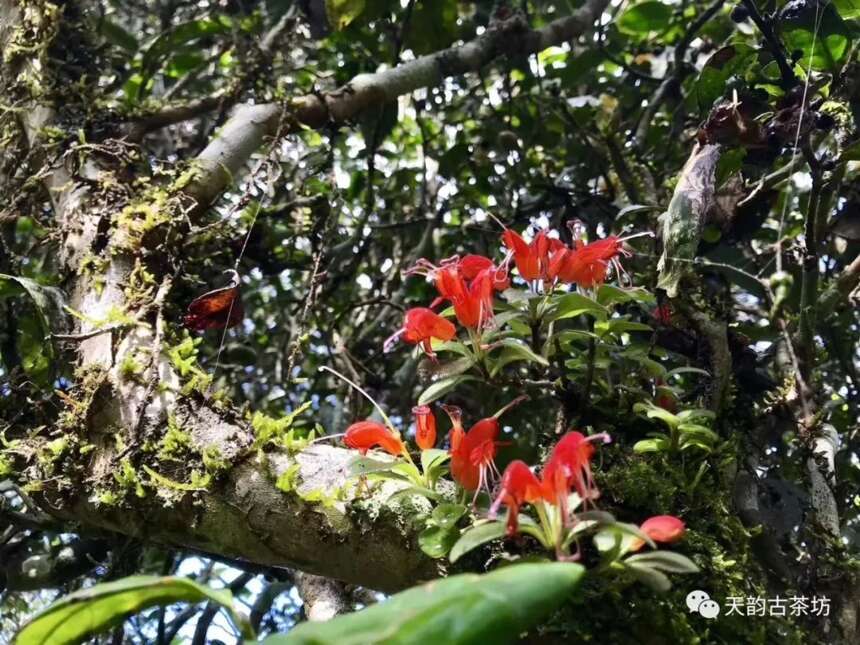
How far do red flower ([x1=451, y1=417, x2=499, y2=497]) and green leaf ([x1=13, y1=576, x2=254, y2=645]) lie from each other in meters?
0.34

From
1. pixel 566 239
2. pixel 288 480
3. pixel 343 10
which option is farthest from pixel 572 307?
pixel 343 10

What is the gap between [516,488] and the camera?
907mm

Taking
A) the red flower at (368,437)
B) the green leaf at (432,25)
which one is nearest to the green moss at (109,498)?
the red flower at (368,437)

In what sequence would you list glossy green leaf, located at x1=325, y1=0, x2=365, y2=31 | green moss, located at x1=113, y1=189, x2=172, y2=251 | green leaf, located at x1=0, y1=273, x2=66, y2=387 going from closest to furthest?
green leaf, located at x1=0, y1=273, x2=66, y2=387 < green moss, located at x1=113, y1=189, x2=172, y2=251 < glossy green leaf, located at x1=325, y1=0, x2=365, y2=31

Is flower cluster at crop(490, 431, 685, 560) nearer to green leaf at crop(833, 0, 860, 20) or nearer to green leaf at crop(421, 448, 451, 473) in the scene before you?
green leaf at crop(421, 448, 451, 473)

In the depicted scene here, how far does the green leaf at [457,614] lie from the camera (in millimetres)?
627

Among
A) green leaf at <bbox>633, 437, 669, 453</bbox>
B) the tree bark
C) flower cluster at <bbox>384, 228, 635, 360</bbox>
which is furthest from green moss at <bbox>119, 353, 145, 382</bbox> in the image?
green leaf at <bbox>633, 437, 669, 453</bbox>

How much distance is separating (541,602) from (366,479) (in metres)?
0.53

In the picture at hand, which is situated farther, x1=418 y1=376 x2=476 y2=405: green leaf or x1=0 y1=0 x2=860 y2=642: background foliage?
x1=0 y1=0 x2=860 y2=642: background foliage

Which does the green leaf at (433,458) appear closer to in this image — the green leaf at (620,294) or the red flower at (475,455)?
the red flower at (475,455)

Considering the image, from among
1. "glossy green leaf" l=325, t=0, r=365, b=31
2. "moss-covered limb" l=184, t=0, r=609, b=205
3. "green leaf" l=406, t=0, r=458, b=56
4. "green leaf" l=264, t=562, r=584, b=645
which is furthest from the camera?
"green leaf" l=406, t=0, r=458, b=56

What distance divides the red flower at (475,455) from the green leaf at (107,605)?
337 mm

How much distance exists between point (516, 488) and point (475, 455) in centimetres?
14

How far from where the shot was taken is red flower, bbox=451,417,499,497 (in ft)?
3.39
